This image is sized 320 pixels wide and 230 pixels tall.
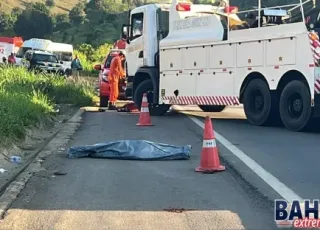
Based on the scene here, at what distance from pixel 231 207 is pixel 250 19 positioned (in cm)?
935

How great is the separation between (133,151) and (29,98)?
6.51 metres

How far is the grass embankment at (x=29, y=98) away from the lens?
11828 mm

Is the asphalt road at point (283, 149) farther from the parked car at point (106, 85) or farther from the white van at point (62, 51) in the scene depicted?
the white van at point (62, 51)

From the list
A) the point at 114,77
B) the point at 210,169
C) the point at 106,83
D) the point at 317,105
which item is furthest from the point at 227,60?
the point at 210,169

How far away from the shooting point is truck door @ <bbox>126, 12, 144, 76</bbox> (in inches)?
734

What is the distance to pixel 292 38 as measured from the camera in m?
13.5

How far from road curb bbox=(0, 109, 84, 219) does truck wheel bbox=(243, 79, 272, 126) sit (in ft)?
13.7

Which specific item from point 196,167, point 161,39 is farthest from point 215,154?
point 161,39


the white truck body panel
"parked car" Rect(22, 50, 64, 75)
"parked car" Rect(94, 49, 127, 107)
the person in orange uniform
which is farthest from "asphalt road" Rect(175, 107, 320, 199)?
"parked car" Rect(22, 50, 64, 75)

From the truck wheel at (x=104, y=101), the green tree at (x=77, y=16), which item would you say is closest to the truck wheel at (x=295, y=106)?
the truck wheel at (x=104, y=101)

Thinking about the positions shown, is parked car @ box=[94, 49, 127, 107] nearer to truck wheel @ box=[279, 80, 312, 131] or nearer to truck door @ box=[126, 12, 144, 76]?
truck door @ box=[126, 12, 144, 76]

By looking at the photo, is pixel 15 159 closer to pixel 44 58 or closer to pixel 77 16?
pixel 44 58

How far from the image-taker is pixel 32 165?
30.7 ft

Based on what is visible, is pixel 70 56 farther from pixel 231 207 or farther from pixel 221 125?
pixel 231 207
